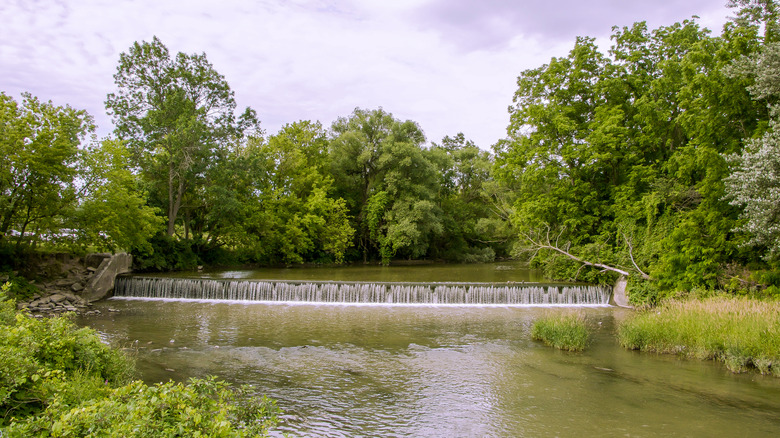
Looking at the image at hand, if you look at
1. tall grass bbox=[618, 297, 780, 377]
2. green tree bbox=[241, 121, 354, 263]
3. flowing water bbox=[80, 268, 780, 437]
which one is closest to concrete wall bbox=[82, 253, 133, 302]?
flowing water bbox=[80, 268, 780, 437]

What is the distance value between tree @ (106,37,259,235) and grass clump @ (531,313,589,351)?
22615mm

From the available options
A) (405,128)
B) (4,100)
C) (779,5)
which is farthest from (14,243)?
(779,5)

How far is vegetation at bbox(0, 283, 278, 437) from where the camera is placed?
12.3 ft

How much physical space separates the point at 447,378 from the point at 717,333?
20.6 feet

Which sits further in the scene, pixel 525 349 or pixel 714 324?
pixel 525 349

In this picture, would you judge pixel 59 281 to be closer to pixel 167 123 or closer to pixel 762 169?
pixel 167 123

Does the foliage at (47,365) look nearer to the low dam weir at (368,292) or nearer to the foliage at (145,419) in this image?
the foliage at (145,419)

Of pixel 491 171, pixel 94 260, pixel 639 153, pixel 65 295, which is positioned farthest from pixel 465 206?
pixel 65 295

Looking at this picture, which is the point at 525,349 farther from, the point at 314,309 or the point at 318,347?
the point at 314,309

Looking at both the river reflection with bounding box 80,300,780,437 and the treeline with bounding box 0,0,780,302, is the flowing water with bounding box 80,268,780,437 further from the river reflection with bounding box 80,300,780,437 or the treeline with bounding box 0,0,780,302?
the treeline with bounding box 0,0,780,302

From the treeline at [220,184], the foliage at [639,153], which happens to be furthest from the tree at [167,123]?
the foliage at [639,153]

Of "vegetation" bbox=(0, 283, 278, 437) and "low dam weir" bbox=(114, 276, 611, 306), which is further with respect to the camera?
"low dam weir" bbox=(114, 276, 611, 306)

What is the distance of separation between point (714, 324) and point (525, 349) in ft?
13.8

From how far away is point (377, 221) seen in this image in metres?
36.8
